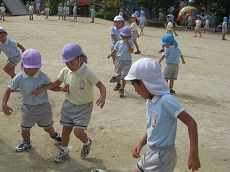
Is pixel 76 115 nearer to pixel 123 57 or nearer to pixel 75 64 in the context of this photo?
pixel 75 64


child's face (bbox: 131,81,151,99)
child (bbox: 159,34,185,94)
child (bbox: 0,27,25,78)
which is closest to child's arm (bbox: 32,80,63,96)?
child's face (bbox: 131,81,151,99)

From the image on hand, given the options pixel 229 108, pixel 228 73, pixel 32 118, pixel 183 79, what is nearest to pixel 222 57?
pixel 228 73

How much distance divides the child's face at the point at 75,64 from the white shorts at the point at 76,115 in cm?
45

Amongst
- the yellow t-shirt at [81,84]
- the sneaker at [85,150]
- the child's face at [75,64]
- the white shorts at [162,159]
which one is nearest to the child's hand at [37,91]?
the yellow t-shirt at [81,84]

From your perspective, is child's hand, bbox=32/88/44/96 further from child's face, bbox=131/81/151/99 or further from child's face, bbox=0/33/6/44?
child's face, bbox=0/33/6/44

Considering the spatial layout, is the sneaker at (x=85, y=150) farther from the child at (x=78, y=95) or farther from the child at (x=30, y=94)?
the child at (x=30, y=94)

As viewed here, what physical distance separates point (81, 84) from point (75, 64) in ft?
0.86

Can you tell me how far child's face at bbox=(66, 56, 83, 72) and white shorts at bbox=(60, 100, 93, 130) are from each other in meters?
0.45

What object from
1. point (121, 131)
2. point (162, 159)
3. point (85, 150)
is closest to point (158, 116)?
point (162, 159)

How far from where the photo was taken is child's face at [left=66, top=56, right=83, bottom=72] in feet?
12.0

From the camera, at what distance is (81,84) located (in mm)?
3799

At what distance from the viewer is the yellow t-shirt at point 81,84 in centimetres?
379

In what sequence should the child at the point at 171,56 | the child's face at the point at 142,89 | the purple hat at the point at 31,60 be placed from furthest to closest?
1. the child at the point at 171,56
2. the purple hat at the point at 31,60
3. the child's face at the point at 142,89

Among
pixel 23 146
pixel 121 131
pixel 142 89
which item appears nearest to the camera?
pixel 142 89
